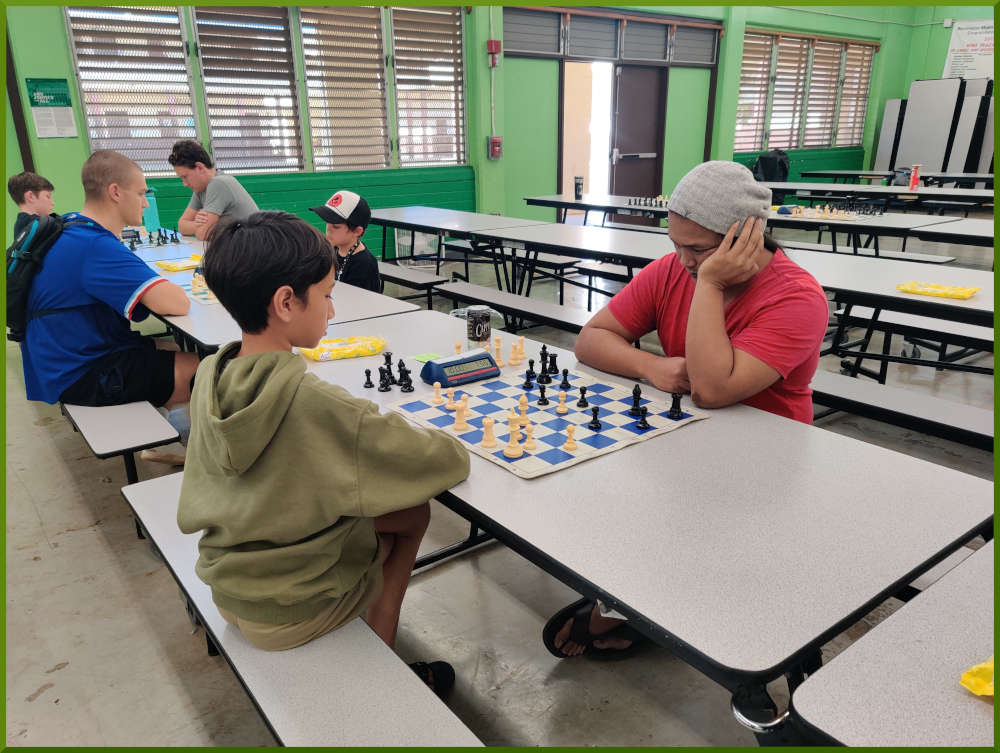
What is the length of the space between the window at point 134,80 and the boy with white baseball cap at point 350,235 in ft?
13.6

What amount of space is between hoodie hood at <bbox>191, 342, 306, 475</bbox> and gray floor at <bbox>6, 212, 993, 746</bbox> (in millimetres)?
1005

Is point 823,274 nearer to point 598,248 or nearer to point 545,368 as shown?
point 598,248

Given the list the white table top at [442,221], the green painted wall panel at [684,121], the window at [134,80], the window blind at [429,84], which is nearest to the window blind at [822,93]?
the green painted wall panel at [684,121]

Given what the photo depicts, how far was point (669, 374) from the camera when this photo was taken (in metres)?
Result: 1.75

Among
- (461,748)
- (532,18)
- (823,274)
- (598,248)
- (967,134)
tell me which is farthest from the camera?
(967,134)

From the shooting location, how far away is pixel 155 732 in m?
1.75

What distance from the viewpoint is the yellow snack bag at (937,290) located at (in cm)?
279

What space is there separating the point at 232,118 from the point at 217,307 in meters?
4.86

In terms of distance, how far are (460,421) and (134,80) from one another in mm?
6421

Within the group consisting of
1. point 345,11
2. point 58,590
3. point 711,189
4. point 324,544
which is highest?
point 345,11

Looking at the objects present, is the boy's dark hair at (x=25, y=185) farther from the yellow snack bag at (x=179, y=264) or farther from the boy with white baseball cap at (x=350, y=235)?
the boy with white baseball cap at (x=350, y=235)

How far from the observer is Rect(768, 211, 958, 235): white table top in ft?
15.7

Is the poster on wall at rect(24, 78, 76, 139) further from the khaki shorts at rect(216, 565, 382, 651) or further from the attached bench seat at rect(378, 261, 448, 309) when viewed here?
the khaki shorts at rect(216, 565, 382, 651)

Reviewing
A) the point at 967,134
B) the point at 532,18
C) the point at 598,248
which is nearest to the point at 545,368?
the point at 598,248
